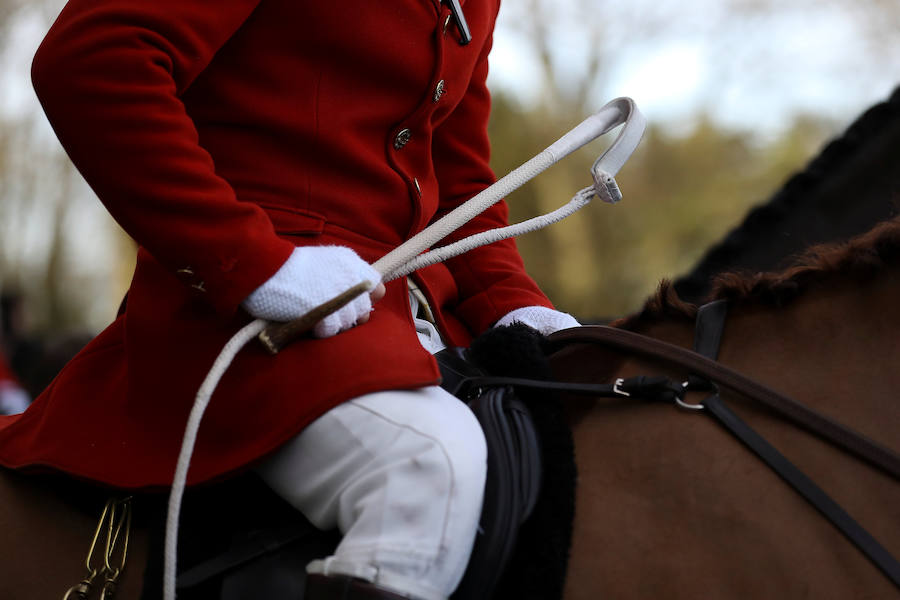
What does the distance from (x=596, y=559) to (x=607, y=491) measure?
0.11m

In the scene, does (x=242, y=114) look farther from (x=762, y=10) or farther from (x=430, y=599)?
(x=762, y=10)

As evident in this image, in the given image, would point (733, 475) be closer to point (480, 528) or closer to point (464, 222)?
point (480, 528)

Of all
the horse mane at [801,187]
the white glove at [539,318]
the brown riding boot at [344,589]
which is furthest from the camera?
the horse mane at [801,187]

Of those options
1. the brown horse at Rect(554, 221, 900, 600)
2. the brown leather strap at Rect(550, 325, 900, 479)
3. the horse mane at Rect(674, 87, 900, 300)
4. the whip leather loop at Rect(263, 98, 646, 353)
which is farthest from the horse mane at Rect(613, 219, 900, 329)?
the horse mane at Rect(674, 87, 900, 300)

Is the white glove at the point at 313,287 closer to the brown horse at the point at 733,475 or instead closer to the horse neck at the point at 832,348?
the brown horse at the point at 733,475

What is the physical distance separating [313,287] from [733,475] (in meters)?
0.73

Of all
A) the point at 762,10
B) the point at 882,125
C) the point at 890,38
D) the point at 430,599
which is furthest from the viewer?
the point at 762,10

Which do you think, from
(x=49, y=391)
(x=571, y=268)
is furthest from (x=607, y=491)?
(x=571, y=268)

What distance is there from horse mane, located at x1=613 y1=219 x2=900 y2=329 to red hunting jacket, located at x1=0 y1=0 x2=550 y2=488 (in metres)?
0.56

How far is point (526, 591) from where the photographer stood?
1364 mm

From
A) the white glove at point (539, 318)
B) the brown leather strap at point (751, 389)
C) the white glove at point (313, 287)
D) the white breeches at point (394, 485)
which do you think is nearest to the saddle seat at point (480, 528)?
the white breeches at point (394, 485)

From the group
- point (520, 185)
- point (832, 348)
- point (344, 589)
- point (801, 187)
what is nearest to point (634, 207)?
point (801, 187)

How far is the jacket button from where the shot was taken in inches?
67.1

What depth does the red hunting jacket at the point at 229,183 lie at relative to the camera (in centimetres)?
136
